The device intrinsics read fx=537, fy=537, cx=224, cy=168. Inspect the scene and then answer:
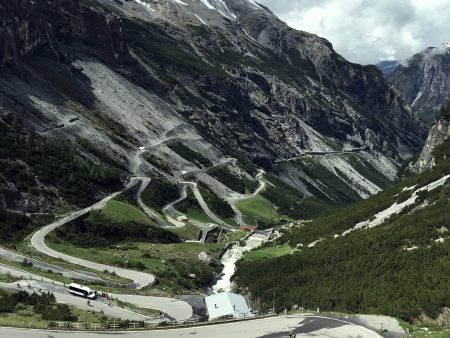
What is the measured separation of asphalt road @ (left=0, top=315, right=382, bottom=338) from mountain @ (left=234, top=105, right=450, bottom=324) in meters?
7.51

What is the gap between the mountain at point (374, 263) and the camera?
2188 inches

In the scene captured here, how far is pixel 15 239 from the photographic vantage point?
363ft

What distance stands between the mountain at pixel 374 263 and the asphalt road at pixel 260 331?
751cm

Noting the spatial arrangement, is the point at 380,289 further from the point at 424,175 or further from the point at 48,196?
the point at 48,196

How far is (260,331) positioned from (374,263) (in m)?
27.2

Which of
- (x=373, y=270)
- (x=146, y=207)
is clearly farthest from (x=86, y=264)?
(x=146, y=207)

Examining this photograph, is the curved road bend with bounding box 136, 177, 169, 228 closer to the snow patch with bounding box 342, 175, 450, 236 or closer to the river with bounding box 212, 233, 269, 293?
the river with bounding box 212, 233, 269, 293

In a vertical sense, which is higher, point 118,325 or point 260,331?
point 118,325

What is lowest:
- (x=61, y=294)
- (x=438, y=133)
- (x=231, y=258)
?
(x=61, y=294)

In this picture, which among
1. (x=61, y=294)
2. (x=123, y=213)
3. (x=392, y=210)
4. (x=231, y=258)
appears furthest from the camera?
(x=123, y=213)

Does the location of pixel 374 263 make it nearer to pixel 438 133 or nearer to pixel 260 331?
pixel 260 331

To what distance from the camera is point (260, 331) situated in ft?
150

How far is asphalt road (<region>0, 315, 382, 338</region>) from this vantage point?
43.3m

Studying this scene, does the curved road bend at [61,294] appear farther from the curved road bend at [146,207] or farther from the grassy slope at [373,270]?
the curved road bend at [146,207]
